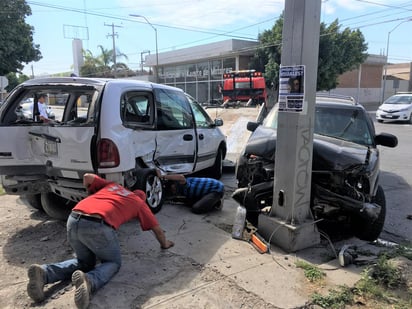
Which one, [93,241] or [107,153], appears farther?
[107,153]

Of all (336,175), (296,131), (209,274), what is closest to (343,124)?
(336,175)

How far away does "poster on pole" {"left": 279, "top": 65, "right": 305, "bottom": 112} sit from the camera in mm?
4043

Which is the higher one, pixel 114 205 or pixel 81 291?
pixel 114 205

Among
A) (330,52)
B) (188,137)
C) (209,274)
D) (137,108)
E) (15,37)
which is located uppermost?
(15,37)

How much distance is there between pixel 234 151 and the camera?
11.6m

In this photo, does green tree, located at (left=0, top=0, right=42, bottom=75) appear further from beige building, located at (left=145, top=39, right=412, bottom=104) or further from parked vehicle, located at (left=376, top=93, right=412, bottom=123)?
parked vehicle, located at (left=376, top=93, right=412, bottom=123)

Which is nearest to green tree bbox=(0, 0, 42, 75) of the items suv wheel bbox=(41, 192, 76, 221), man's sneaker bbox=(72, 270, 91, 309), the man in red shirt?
suv wheel bbox=(41, 192, 76, 221)

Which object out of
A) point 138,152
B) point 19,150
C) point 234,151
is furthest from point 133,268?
point 234,151

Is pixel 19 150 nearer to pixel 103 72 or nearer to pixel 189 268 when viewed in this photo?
pixel 189 268

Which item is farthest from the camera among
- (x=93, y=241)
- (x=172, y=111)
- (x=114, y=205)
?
(x=172, y=111)

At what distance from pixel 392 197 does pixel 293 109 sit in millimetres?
3977

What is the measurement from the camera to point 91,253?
139 inches

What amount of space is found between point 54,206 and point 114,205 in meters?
2.12

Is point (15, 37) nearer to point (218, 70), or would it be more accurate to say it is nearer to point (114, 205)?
point (218, 70)
